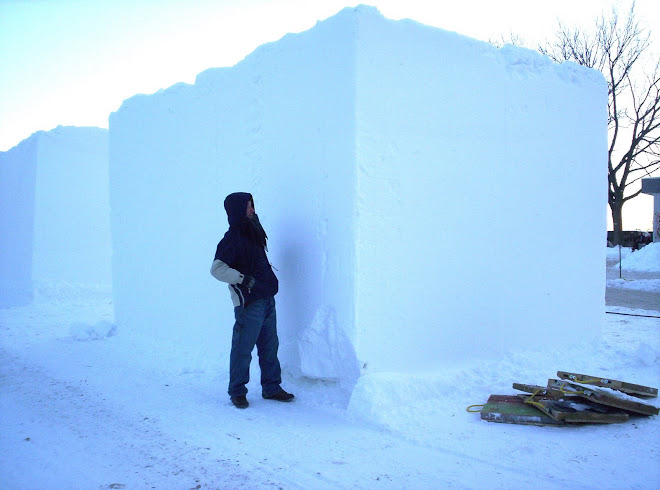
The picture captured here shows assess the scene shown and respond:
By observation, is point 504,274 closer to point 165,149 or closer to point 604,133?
point 604,133

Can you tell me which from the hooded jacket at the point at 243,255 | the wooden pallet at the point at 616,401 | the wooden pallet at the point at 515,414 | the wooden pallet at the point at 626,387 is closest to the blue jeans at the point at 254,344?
the hooded jacket at the point at 243,255

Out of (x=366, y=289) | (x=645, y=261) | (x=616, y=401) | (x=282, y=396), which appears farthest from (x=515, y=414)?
(x=645, y=261)

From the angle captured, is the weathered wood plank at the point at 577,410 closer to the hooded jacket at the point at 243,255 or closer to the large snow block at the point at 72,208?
the hooded jacket at the point at 243,255

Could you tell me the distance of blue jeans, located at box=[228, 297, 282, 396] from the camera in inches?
183

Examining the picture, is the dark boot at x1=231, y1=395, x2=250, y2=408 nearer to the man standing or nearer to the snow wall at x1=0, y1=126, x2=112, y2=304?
the man standing

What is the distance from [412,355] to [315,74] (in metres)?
2.47

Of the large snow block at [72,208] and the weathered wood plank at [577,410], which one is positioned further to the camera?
the large snow block at [72,208]

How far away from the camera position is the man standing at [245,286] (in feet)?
15.1

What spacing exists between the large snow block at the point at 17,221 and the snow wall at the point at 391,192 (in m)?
5.87

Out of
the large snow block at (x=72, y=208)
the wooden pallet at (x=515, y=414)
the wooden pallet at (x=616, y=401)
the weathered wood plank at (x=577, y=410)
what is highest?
the large snow block at (x=72, y=208)

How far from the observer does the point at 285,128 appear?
5.14 meters

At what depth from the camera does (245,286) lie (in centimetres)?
460

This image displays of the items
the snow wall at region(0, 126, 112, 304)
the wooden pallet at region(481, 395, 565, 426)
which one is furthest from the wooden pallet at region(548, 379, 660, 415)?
the snow wall at region(0, 126, 112, 304)

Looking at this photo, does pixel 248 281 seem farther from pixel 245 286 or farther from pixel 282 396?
pixel 282 396
